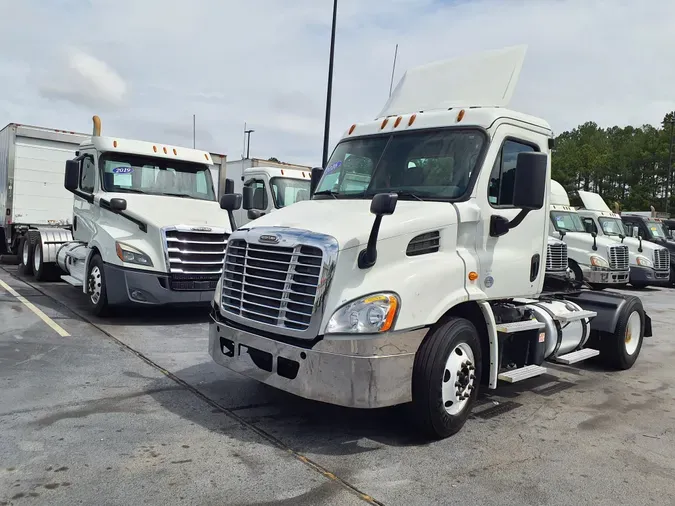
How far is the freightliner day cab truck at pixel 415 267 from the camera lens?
4.25 m

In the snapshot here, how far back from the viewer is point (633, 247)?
18.9 metres

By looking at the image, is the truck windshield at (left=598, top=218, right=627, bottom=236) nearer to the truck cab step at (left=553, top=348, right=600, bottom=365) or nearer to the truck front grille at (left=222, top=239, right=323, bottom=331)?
the truck cab step at (left=553, top=348, right=600, bottom=365)

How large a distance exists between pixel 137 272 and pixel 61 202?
6.43 m

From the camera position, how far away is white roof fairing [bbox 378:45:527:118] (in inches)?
226

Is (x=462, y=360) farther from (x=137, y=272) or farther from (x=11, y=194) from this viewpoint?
(x=11, y=194)

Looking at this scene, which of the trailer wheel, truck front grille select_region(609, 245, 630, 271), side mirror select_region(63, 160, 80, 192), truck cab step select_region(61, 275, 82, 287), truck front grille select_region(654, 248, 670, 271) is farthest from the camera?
truck front grille select_region(654, 248, 670, 271)

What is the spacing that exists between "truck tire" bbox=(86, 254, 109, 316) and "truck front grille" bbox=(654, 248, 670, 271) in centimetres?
1635

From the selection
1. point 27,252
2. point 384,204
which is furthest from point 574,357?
point 27,252

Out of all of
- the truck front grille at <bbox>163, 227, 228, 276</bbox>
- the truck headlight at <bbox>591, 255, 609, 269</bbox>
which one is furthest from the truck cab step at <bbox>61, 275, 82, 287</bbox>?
the truck headlight at <bbox>591, 255, 609, 269</bbox>

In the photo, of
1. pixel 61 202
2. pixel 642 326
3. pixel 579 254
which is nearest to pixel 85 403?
pixel 642 326

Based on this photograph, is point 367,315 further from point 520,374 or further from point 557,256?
point 557,256

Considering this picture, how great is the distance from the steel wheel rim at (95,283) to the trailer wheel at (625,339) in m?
6.91

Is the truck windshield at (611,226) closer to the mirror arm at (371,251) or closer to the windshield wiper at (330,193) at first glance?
the windshield wiper at (330,193)

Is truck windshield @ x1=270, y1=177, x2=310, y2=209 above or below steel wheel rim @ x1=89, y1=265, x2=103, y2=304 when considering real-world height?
above
